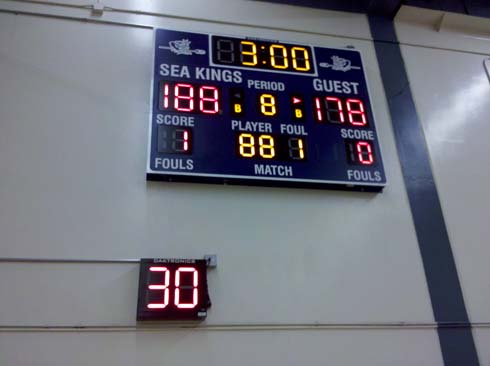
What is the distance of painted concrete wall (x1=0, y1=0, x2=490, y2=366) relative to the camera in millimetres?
2451

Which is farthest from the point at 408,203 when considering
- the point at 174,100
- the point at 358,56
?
the point at 174,100

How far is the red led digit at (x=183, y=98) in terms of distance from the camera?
2.97 m

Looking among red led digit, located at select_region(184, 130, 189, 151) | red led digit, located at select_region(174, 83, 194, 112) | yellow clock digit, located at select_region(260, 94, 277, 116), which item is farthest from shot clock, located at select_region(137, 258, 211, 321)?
yellow clock digit, located at select_region(260, 94, 277, 116)

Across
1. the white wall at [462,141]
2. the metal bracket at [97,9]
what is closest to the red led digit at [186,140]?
the metal bracket at [97,9]

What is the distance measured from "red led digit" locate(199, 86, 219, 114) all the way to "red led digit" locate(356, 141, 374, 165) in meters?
1.03

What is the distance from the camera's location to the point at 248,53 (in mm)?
3404

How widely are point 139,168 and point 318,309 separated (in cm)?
144

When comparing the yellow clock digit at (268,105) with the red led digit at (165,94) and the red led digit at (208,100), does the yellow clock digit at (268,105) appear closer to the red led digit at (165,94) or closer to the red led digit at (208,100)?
the red led digit at (208,100)

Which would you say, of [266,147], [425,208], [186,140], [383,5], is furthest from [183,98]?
[383,5]

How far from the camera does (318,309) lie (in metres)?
2.69

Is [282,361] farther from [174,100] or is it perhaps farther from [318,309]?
[174,100]

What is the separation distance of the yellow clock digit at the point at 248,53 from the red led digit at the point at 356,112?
781 mm

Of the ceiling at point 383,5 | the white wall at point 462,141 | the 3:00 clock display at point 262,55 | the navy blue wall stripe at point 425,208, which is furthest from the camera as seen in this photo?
the ceiling at point 383,5

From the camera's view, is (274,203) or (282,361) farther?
(274,203)
